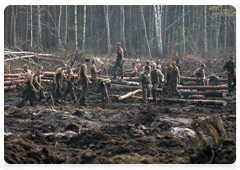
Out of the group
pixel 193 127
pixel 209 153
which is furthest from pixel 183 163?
pixel 193 127

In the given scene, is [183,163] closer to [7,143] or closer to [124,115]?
[7,143]

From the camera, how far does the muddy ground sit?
4832mm

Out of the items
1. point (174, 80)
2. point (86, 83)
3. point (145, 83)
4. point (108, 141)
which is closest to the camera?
point (108, 141)

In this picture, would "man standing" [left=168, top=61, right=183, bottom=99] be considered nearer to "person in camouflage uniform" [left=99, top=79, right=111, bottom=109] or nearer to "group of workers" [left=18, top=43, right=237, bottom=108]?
"group of workers" [left=18, top=43, right=237, bottom=108]

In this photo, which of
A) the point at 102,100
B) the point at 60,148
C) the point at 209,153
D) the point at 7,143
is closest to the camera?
the point at 209,153

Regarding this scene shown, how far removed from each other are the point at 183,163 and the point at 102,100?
26.0 feet

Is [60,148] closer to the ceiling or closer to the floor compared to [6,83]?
closer to the floor

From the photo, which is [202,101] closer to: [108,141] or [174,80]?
[174,80]

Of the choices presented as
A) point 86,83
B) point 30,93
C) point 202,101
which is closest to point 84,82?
point 86,83

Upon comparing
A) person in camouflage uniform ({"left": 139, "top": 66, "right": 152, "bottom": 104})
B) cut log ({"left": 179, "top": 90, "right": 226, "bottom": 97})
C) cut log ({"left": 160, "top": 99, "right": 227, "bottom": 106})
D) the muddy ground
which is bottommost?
the muddy ground

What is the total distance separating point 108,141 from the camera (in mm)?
6223

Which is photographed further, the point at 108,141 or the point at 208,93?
the point at 208,93

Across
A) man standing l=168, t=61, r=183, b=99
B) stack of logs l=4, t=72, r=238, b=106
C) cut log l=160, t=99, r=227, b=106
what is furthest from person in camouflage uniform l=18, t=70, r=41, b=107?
man standing l=168, t=61, r=183, b=99

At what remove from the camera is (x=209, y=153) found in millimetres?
4590
